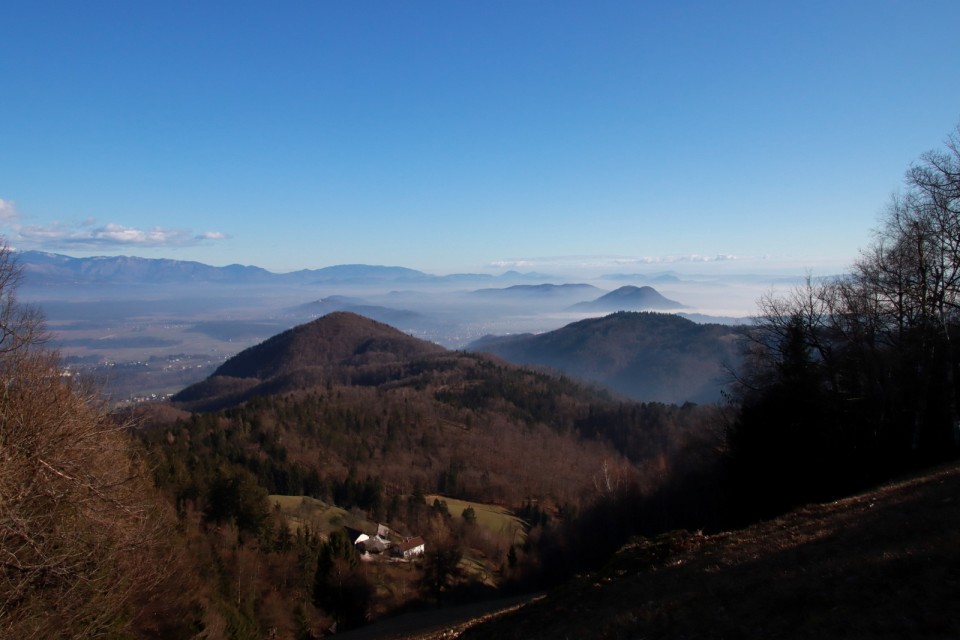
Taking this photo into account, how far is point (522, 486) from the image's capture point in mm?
65125

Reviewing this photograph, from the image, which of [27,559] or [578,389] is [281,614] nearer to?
[27,559]

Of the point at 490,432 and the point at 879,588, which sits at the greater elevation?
the point at 879,588

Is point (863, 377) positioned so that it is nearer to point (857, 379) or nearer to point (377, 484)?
point (857, 379)

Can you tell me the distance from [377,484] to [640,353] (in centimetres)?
11537

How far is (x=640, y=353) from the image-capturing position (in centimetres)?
15450

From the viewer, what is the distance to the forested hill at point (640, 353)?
5276 inches

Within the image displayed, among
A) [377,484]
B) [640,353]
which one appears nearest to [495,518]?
[377,484]

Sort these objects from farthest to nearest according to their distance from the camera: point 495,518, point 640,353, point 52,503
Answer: point 640,353 < point 495,518 < point 52,503

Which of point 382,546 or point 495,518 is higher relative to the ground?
point 382,546

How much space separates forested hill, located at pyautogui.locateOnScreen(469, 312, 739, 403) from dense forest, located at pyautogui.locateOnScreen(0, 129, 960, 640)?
72.0m

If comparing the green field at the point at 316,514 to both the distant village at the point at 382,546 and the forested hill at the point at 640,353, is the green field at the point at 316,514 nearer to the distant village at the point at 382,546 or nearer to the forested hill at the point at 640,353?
the distant village at the point at 382,546

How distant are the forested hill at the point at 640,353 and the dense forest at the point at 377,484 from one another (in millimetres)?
72011

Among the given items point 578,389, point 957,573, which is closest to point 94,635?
point 957,573

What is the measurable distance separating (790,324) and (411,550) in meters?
31.7
